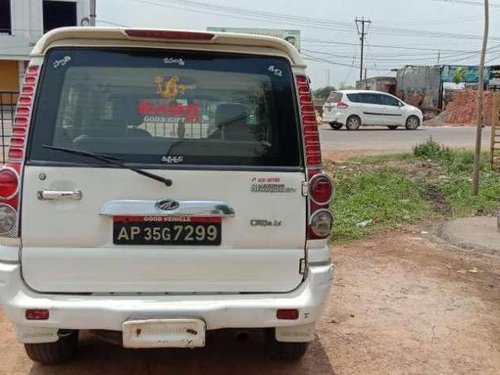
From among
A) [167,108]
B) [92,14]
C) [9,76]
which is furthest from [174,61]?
[9,76]

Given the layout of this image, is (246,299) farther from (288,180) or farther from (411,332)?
(411,332)

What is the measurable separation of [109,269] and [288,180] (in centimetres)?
102

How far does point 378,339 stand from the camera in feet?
14.8

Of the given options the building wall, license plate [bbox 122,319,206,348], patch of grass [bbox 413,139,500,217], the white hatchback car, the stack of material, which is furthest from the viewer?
the building wall

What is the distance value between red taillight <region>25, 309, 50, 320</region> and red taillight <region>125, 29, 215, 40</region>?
4.75ft

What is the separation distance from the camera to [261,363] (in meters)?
4.09

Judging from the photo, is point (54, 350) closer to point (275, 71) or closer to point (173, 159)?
point (173, 159)

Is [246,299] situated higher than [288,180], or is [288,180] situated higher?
[288,180]

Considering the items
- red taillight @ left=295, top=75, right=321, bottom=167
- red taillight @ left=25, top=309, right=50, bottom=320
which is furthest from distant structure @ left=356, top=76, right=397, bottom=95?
red taillight @ left=25, top=309, right=50, bottom=320

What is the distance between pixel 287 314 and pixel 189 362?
967mm

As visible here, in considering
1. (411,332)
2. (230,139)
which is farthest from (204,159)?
(411,332)

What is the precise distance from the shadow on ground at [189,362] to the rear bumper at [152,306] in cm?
73

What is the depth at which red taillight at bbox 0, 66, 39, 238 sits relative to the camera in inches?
126

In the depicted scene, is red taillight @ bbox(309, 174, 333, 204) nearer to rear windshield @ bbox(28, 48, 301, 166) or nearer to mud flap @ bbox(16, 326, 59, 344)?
rear windshield @ bbox(28, 48, 301, 166)
